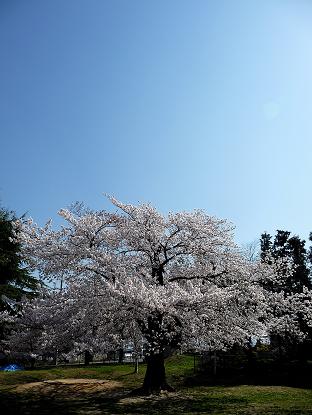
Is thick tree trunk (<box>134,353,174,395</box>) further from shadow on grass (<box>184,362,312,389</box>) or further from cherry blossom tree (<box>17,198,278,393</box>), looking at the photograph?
shadow on grass (<box>184,362,312,389</box>)

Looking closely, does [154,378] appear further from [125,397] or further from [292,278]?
[292,278]

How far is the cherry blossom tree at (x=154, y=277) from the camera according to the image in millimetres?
14883

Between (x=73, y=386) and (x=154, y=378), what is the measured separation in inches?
198

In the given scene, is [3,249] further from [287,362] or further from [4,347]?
[287,362]

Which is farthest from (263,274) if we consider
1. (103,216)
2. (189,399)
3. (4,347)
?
(4,347)

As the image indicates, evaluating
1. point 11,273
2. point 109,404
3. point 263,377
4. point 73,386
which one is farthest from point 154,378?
point 11,273

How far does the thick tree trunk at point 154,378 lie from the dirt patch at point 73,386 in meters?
3.05

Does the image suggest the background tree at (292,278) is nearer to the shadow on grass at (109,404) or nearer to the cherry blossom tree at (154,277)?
the cherry blossom tree at (154,277)

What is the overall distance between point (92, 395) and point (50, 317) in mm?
4488

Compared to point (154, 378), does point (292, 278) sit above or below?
above

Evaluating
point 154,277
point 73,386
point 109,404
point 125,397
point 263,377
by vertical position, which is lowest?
point 109,404

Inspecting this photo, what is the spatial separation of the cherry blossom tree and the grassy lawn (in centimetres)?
195

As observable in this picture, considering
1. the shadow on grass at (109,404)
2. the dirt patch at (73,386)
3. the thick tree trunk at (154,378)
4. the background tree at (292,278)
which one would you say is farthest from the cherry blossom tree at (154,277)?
the background tree at (292,278)

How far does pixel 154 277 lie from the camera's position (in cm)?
1756
